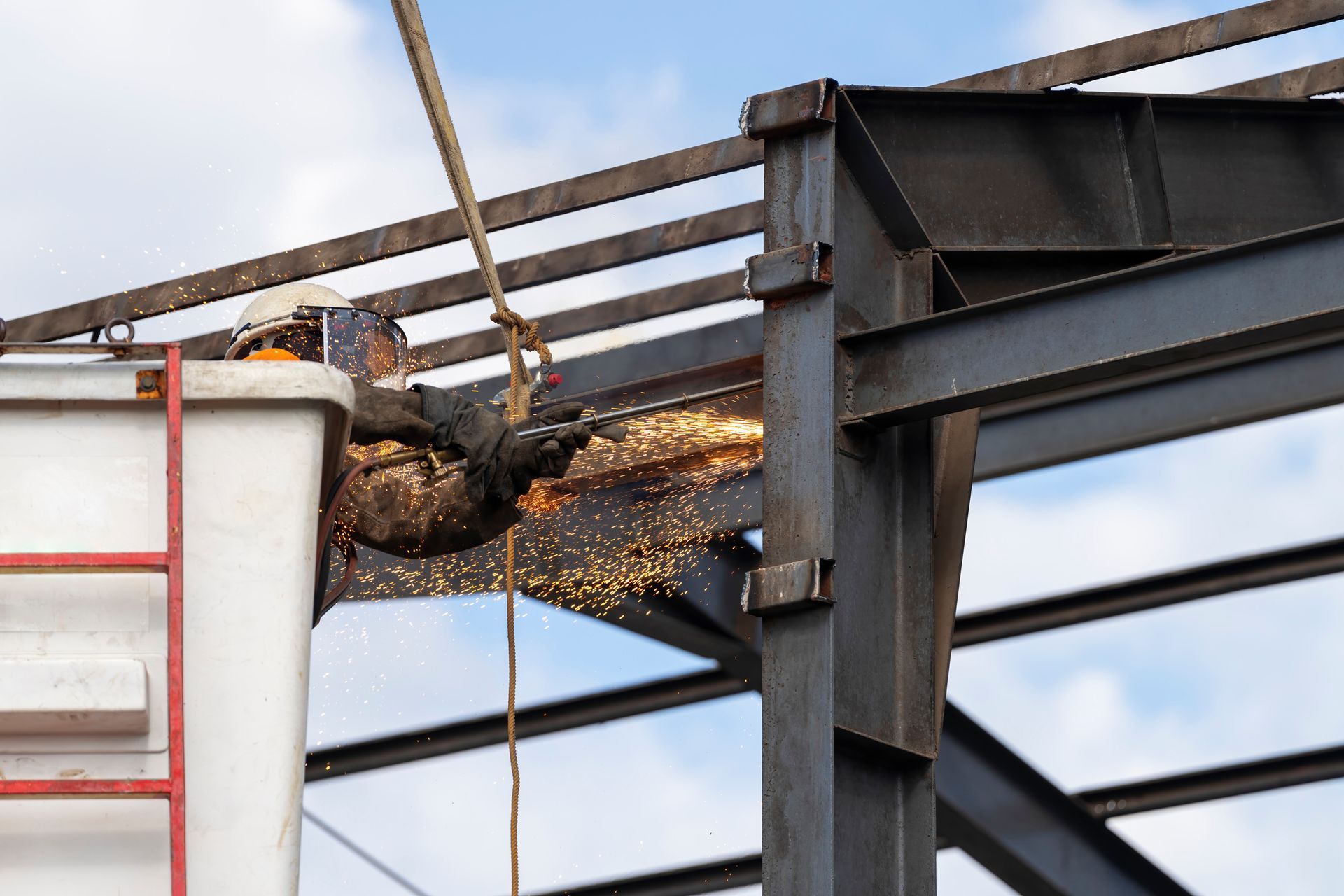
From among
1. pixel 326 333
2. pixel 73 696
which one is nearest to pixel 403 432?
pixel 326 333

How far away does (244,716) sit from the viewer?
359 cm

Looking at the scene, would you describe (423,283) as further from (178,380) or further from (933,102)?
(178,380)

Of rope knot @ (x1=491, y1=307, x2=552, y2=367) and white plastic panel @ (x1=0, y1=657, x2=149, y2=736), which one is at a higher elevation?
rope knot @ (x1=491, y1=307, x2=552, y2=367)

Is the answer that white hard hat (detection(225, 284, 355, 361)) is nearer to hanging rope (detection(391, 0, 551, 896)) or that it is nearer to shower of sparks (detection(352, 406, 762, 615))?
hanging rope (detection(391, 0, 551, 896))

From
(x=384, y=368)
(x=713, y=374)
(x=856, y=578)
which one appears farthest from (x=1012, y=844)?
(x=384, y=368)

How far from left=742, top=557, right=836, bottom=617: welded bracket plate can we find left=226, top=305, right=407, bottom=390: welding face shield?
52.7 inches

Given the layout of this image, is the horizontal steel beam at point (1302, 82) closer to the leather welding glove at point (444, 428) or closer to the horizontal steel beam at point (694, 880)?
the leather welding glove at point (444, 428)

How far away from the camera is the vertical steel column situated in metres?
4.83

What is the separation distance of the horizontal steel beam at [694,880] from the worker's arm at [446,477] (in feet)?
23.4

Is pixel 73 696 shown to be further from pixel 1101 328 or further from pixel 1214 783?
pixel 1214 783

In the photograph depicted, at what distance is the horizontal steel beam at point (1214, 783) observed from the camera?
34.6ft

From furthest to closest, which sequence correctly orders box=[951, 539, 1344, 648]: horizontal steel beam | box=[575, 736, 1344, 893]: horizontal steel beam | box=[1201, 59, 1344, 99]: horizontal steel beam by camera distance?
box=[575, 736, 1344, 893]: horizontal steel beam < box=[951, 539, 1344, 648]: horizontal steel beam < box=[1201, 59, 1344, 99]: horizontal steel beam

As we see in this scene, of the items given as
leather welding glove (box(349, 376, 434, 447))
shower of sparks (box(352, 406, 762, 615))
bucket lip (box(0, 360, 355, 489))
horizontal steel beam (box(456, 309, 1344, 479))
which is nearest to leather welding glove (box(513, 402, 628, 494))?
leather welding glove (box(349, 376, 434, 447))

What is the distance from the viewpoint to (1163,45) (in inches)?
285
